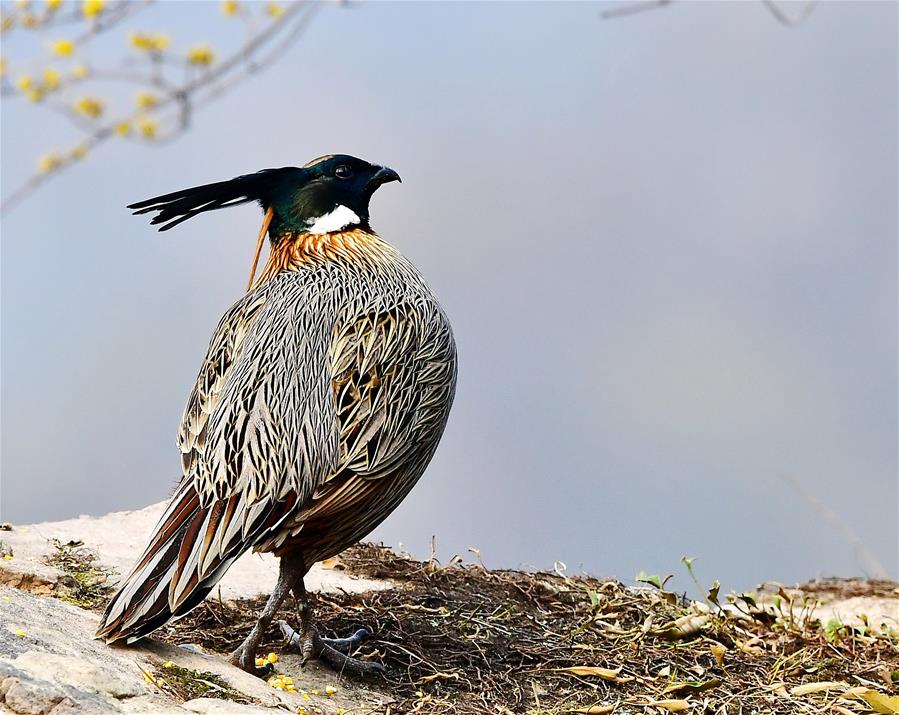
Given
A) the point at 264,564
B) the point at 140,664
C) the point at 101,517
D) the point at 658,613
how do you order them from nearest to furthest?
the point at 140,664 < the point at 658,613 < the point at 264,564 < the point at 101,517

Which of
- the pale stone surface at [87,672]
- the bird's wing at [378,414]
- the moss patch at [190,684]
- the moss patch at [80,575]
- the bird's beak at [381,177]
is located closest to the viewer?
the pale stone surface at [87,672]

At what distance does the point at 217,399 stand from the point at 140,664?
113 centimetres

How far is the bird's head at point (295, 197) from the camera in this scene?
5.16 meters

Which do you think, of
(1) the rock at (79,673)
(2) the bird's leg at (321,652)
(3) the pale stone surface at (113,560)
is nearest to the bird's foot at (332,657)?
(2) the bird's leg at (321,652)

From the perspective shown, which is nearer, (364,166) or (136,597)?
(136,597)

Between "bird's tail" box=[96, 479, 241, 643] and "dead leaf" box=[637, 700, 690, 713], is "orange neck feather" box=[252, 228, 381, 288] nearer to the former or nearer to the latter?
"bird's tail" box=[96, 479, 241, 643]

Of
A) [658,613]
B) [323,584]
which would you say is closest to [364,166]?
[323,584]

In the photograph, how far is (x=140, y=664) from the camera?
3775 millimetres

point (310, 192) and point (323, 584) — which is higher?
point (310, 192)

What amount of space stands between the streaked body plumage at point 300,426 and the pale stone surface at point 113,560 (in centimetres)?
Result: 132

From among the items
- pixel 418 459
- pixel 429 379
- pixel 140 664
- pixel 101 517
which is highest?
pixel 429 379

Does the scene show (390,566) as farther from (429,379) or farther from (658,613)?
(429,379)

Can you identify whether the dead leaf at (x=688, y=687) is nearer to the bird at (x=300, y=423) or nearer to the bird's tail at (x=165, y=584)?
the bird at (x=300, y=423)

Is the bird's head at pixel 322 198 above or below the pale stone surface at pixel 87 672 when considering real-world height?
above
